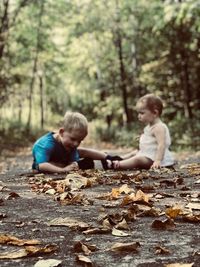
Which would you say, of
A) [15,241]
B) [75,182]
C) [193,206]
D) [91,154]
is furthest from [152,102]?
[15,241]

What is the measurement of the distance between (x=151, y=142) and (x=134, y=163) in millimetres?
426

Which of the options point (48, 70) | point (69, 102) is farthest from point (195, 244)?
point (69, 102)

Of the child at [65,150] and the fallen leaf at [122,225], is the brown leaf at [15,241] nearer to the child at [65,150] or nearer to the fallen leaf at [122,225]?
the fallen leaf at [122,225]

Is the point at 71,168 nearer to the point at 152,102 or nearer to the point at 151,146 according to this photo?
A: the point at 151,146

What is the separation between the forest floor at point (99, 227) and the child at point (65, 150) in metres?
1.42

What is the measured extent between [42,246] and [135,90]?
30165 mm

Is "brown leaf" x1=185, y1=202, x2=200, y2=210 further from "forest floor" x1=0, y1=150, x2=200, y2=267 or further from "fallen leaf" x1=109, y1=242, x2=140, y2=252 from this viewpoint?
"fallen leaf" x1=109, y1=242, x2=140, y2=252

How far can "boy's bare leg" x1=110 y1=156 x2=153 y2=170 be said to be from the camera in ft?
23.1

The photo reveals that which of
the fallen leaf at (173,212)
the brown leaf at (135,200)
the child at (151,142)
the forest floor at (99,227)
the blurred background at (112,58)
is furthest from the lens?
the blurred background at (112,58)

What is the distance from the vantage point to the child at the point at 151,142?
22.9 ft

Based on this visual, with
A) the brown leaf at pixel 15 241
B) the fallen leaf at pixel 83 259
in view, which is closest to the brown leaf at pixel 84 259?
the fallen leaf at pixel 83 259

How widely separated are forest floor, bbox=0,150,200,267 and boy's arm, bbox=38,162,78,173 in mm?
1463

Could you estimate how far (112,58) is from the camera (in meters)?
Answer: 34.5

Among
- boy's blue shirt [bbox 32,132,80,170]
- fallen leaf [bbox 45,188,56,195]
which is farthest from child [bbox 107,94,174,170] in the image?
fallen leaf [bbox 45,188,56,195]
